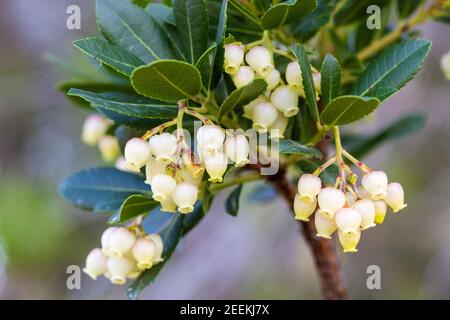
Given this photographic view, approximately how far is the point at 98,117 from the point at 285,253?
1909mm

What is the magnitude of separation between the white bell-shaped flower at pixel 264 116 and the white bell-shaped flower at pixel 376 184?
16 centimetres

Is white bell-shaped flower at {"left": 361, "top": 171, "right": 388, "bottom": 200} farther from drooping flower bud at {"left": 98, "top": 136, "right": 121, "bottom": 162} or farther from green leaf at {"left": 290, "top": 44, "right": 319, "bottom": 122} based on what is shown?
drooping flower bud at {"left": 98, "top": 136, "right": 121, "bottom": 162}

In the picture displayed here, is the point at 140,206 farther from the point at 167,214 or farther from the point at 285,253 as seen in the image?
the point at 285,253

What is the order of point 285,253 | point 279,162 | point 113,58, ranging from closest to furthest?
point 113,58, point 279,162, point 285,253

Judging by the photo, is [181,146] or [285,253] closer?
[181,146]

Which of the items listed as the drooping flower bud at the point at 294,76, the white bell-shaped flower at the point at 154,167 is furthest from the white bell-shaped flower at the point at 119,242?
the drooping flower bud at the point at 294,76

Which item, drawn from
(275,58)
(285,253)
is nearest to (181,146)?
(275,58)

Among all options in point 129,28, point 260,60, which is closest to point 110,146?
point 129,28

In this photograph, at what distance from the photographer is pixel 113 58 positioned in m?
0.79

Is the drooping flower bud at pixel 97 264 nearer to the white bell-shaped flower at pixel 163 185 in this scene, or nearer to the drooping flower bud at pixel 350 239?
the white bell-shaped flower at pixel 163 185

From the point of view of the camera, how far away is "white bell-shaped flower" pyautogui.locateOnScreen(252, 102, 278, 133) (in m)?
0.82

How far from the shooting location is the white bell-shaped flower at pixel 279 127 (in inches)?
33.0

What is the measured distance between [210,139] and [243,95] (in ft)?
0.27

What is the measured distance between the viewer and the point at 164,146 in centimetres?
77
